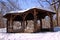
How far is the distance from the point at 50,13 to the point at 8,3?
21576 millimetres

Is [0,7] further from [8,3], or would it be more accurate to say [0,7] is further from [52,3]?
[52,3]

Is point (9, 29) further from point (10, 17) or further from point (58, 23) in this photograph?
point (58, 23)

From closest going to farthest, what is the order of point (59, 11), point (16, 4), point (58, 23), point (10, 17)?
point (10, 17) → point (58, 23) → point (59, 11) → point (16, 4)

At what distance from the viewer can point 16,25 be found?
29516 mm

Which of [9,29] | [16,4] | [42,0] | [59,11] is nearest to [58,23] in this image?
[59,11]

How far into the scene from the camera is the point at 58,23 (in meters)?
29.4

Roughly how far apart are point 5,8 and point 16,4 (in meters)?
3.35

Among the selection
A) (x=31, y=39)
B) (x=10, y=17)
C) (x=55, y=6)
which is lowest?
(x=31, y=39)

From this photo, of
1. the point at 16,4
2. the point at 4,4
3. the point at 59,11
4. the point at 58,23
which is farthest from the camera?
the point at 16,4

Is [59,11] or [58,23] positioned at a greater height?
[59,11]

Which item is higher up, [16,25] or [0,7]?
[0,7]

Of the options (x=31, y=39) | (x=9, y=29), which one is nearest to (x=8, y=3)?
(x=9, y=29)

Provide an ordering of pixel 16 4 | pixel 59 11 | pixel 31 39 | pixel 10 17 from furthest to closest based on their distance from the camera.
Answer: pixel 16 4 → pixel 59 11 → pixel 10 17 → pixel 31 39

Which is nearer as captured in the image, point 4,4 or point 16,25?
point 16,25
